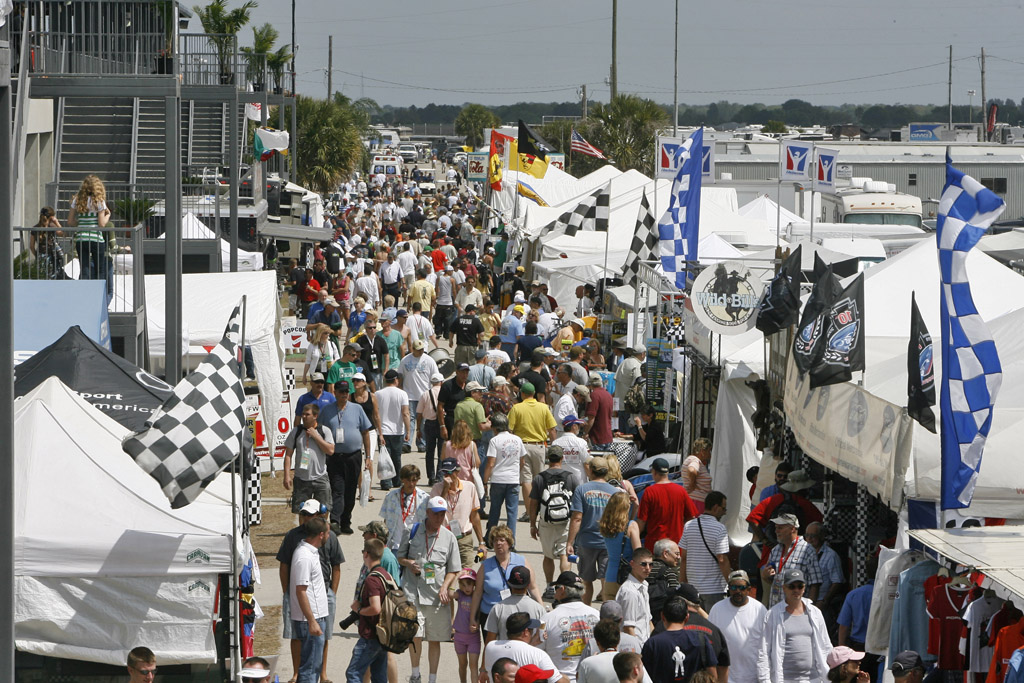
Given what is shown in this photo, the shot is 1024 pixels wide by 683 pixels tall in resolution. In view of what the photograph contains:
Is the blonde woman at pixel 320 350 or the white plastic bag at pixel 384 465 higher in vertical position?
the blonde woman at pixel 320 350

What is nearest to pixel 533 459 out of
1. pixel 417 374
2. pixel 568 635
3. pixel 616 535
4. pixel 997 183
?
pixel 616 535

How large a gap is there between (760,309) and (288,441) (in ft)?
15.6

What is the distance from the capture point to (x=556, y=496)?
37.6 feet

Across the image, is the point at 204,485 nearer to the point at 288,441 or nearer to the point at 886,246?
the point at 288,441

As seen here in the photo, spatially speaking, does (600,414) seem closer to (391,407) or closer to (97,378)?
(391,407)

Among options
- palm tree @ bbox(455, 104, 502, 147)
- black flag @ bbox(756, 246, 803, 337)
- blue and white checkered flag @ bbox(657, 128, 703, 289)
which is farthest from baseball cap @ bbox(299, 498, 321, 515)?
palm tree @ bbox(455, 104, 502, 147)

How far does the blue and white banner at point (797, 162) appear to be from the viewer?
17.3 metres

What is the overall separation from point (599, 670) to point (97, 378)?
4.85 metres

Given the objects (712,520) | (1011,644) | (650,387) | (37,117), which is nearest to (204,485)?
(712,520)

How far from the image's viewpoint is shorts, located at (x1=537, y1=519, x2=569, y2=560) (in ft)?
37.9

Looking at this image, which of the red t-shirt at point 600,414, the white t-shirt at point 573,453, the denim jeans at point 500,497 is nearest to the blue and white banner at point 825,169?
the red t-shirt at point 600,414

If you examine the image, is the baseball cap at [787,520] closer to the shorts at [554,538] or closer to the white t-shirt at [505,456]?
the shorts at [554,538]

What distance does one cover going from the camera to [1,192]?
15.9ft

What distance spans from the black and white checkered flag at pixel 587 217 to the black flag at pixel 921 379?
49.9 ft
